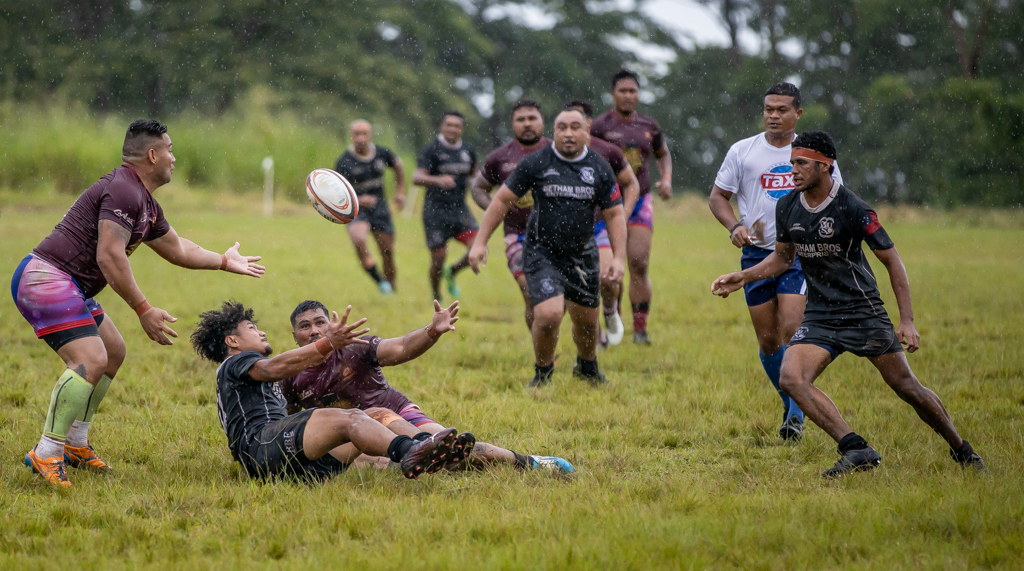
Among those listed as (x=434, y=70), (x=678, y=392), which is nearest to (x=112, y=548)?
(x=678, y=392)

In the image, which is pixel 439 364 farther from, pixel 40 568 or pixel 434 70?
pixel 434 70

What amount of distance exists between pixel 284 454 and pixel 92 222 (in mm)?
1756

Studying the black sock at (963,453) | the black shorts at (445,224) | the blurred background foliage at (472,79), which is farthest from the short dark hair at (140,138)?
the blurred background foliage at (472,79)

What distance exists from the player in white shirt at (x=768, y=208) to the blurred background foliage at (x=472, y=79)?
26762 millimetres

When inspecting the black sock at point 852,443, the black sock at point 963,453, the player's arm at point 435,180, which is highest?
the player's arm at point 435,180

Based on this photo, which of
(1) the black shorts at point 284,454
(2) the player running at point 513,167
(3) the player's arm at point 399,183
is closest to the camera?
(1) the black shorts at point 284,454

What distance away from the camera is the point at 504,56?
45.9 metres

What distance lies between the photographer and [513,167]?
906 cm

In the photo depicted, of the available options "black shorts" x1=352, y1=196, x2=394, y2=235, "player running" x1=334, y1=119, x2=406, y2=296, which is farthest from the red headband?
"black shorts" x1=352, y1=196, x2=394, y2=235

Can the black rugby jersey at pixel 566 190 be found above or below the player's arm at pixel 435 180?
below

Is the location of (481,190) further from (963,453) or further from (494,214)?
(963,453)

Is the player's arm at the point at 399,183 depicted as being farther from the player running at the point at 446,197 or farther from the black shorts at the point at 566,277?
the black shorts at the point at 566,277

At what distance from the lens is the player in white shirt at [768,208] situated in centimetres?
631

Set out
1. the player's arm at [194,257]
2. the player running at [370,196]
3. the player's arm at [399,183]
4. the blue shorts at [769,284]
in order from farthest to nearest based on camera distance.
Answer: the player's arm at [399,183], the player running at [370,196], the blue shorts at [769,284], the player's arm at [194,257]
